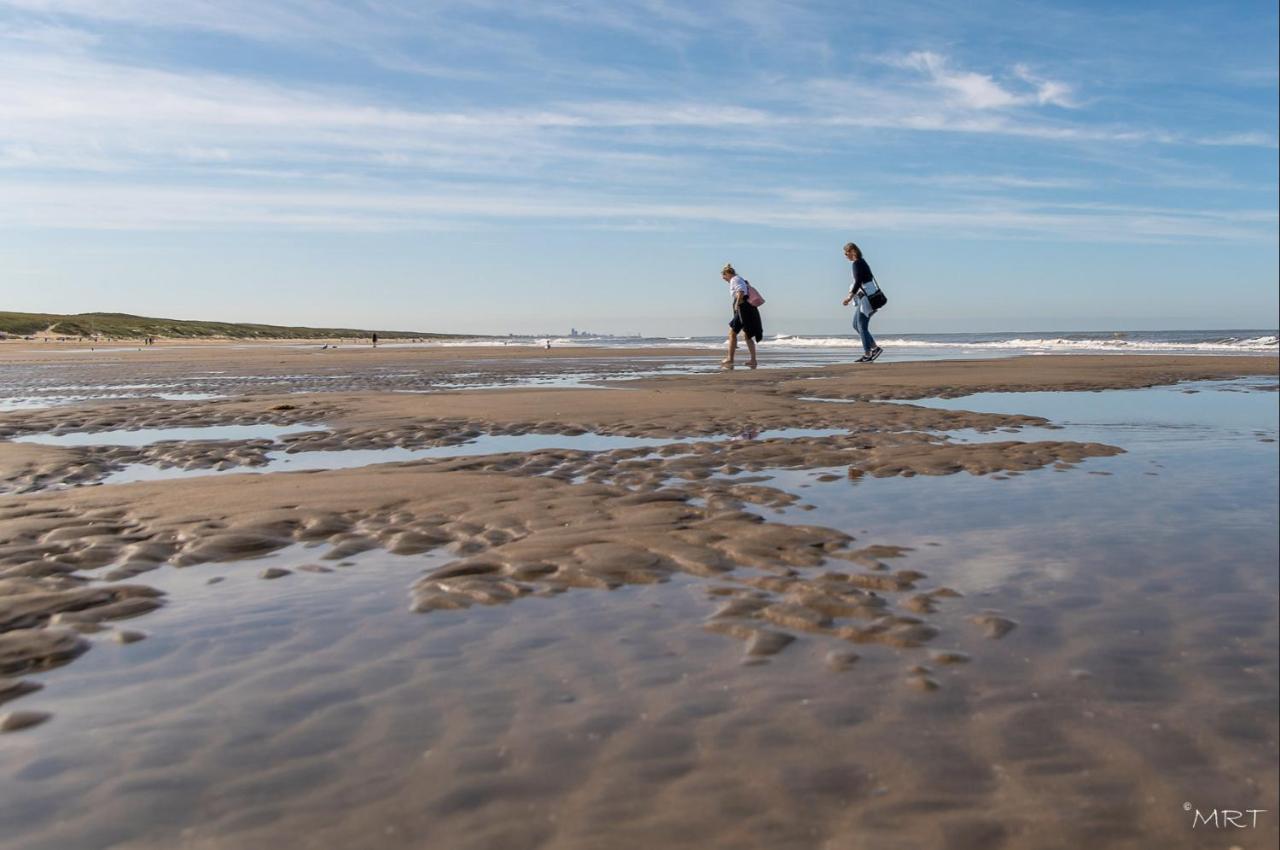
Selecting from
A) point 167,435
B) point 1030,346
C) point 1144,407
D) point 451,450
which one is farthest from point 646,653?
point 1030,346

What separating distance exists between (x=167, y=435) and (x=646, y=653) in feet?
28.9

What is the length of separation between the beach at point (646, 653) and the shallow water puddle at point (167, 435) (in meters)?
2.22

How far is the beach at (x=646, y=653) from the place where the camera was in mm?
2256

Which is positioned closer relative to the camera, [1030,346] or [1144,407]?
[1144,407]

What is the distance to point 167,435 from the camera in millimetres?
10328

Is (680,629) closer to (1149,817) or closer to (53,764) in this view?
(1149,817)

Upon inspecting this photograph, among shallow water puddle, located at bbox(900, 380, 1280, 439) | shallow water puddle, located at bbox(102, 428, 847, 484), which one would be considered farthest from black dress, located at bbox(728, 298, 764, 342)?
shallow water puddle, located at bbox(102, 428, 847, 484)

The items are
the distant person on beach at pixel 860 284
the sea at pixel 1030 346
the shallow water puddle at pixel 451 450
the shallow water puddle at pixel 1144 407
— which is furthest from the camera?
the sea at pixel 1030 346

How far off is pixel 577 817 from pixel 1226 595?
2900 millimetres

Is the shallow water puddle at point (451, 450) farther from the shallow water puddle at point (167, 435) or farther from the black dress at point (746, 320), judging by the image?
the black dress at point (746, 320)

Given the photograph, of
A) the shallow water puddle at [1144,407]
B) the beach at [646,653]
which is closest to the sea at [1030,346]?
the shallow water puddle at [1144,407]

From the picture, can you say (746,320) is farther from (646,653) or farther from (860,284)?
(646,653)

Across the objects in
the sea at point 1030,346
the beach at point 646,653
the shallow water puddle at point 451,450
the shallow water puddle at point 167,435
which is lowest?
the beach at point 646,653

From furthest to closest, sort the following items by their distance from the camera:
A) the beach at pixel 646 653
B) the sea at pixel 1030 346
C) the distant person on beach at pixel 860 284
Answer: the sea at pixel 1030 346, the distant person on beach at pixel 860 284, the beach at pixel 646 653
